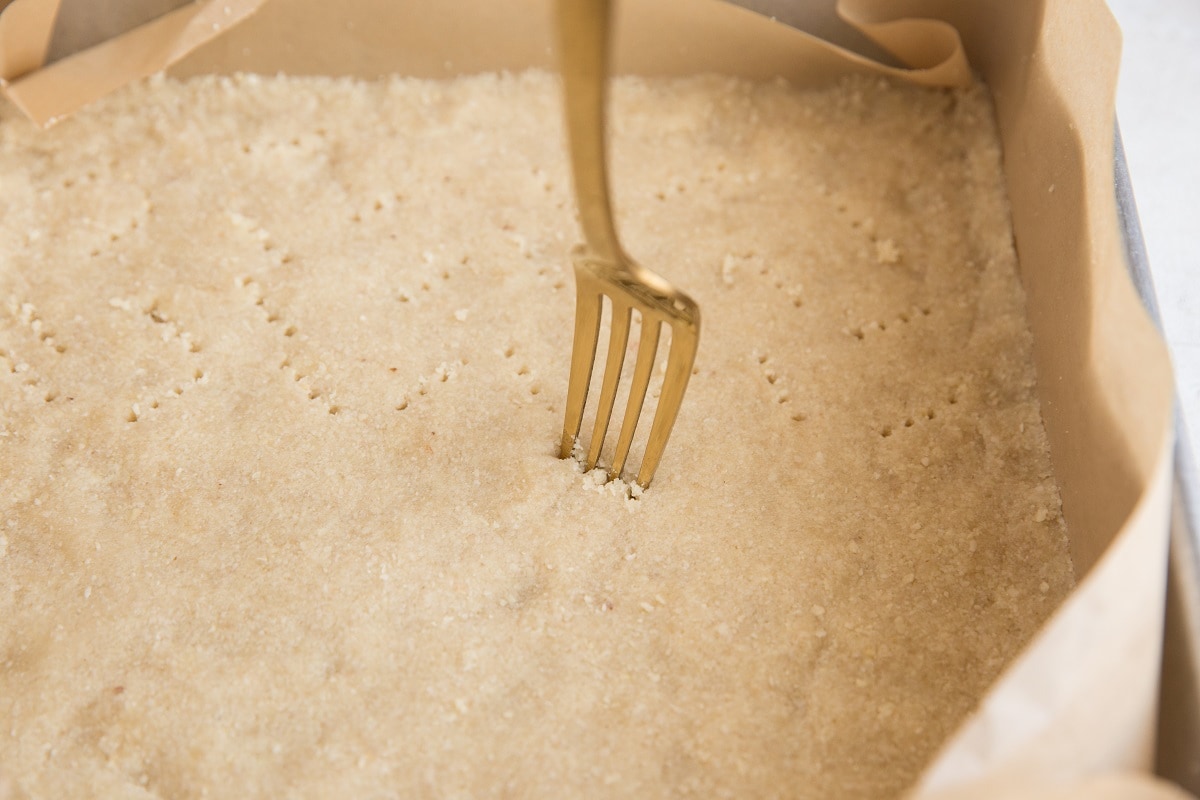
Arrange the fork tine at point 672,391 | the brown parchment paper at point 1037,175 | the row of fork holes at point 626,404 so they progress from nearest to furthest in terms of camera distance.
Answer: the brown parchment paper at point 1037,175, the fork tine at point 672,391, the row of fork holes at point 626,404

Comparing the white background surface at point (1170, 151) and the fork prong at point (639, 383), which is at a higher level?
the white background surface at point (1170, 151)

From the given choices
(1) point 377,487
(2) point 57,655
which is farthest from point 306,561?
(2) point 57,655

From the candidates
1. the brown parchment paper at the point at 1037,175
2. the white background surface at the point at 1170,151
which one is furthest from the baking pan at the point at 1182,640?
the white background surface at the point at 1170,151

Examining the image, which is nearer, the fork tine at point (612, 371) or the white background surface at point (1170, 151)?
the fork tine at point (612, 371)

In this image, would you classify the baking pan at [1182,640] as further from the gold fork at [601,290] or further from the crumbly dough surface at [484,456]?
the gold fork at [601,290]

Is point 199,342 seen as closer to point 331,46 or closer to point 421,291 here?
point 421,291
